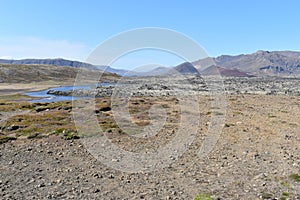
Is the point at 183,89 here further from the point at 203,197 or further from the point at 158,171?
the point at 203,197

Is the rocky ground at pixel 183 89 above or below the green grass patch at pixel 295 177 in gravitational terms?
above

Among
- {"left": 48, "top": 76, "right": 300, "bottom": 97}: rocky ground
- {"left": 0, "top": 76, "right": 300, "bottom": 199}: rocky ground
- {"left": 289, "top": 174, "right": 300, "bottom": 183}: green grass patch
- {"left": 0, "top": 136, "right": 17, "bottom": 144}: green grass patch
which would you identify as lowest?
{"left": 0, "top": 136, "right": 17, "bottom": 144}: green grass patch

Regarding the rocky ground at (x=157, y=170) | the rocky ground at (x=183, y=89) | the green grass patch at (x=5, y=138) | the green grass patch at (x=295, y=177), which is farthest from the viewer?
the rocky ground at (x=183, y=89)

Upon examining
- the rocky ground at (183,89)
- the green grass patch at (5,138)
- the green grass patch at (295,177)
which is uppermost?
the rocky ground at (183,89)

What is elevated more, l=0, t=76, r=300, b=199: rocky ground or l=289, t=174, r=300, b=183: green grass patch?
l=289, t=174, r=300, b=183: green grass patch

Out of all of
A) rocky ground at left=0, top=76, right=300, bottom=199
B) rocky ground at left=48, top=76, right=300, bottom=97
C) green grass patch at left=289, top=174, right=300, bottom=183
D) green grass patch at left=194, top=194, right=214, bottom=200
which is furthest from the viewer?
rocky ground at left=48, top=76, right=300, bottom=97

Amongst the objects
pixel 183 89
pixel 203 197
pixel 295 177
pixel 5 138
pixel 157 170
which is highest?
pixel 183 89

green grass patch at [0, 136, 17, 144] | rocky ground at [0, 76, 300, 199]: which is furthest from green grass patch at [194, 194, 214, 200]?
green grass patch at [0, 136, 17, 144]

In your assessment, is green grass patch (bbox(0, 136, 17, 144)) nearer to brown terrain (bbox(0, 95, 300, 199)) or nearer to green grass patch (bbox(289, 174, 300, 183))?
brown terrain (bbox(0, 95, 300, 199))

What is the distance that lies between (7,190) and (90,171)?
3.76m

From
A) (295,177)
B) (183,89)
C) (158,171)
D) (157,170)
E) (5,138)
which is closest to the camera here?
(295,177)

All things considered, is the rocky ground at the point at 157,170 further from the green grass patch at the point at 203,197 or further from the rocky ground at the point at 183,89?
the rocky ground at the point at 183,89

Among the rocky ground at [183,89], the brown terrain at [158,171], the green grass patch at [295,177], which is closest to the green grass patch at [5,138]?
the brown terrain at [158,171]

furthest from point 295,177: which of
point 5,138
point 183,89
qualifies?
point 183,89
